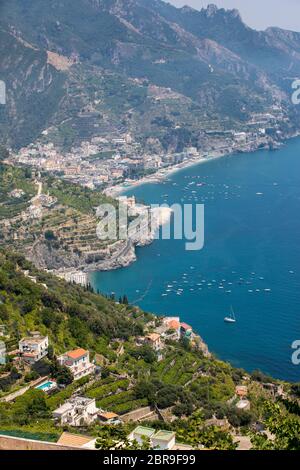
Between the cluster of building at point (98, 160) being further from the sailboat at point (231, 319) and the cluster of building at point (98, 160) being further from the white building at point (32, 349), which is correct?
the white building at point (32, 349)

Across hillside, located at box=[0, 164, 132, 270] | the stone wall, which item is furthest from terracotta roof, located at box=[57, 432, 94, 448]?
hillside, located at box=[0, 164, 132, 270]

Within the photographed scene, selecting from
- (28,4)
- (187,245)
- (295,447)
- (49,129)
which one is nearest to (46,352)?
(295,447)

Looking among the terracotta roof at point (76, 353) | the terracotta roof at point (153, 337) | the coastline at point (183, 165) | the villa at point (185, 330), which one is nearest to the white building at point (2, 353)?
the terracotta roof at point (76, 353)

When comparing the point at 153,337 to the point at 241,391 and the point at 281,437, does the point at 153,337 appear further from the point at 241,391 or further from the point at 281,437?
the point at 281,437

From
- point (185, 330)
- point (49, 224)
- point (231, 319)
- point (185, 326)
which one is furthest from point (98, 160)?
point (185, 330)
